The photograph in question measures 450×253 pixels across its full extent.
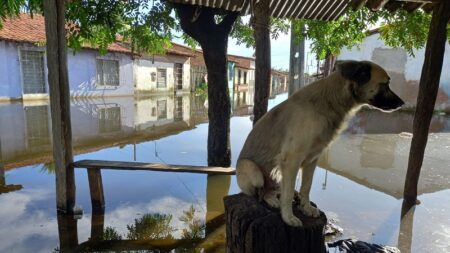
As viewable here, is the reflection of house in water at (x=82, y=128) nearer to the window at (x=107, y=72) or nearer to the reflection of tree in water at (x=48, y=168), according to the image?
the reflection of tree in water at (x=48, y=168)

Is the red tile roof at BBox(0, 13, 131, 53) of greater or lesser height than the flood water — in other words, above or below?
above

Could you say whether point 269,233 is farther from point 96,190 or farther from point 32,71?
point 32,71

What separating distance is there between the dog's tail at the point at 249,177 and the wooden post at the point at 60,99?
2.84 meters

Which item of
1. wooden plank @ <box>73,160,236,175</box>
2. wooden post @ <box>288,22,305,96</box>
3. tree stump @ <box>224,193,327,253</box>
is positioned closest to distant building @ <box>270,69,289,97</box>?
wooden post @ <box>288,22,305,96</box>

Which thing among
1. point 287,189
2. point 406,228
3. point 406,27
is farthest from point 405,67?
point 287,189

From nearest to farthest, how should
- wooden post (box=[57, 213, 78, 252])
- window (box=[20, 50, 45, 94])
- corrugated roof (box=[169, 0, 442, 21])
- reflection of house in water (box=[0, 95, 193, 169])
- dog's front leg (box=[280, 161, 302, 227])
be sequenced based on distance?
1. dog's front leg (box=[280, 161, 302, 227])
2. wooden post (box=[57, 213, 78, 252])
3. corrugated roof (box=[169, 0, 442, 21])
4. reflection of house in water (box=[0, 95, 193, 169])
5. window (box=[20, 50, 45, 94])

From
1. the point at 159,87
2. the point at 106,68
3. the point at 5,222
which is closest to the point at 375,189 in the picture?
the point at 5,222

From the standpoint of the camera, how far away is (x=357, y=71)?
7.48 ft

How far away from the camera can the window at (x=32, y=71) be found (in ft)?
59.2

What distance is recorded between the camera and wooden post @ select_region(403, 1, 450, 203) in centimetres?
461

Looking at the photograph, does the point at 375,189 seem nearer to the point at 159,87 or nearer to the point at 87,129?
the point at 87,129

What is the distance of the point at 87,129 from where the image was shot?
35.8 ft

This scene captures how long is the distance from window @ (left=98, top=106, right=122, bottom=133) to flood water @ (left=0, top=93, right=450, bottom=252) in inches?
14.0

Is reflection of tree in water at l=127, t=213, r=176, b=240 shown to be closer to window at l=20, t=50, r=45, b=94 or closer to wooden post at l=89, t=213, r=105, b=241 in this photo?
wooden post at l=89, t=213, r=105, b=241
